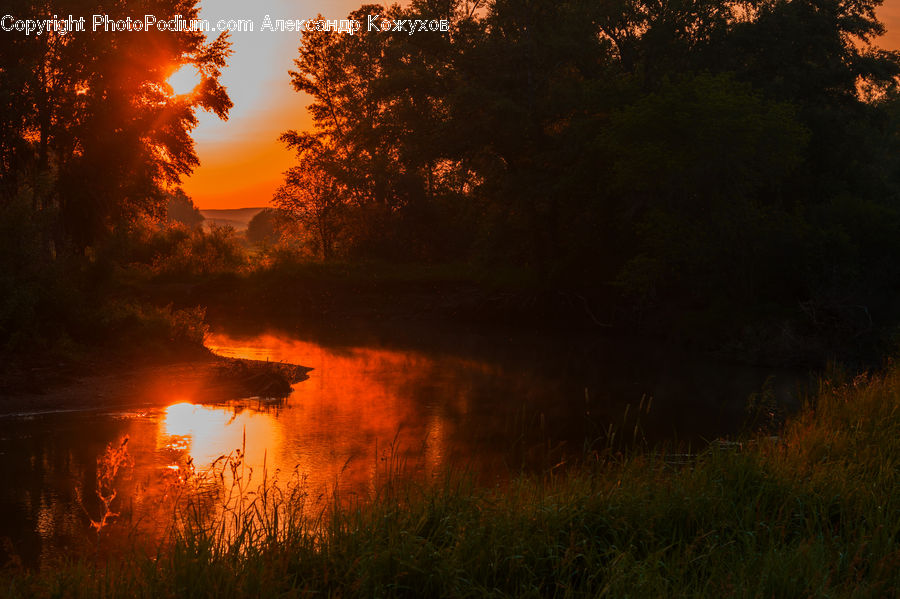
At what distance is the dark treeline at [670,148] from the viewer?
2795 centimetres

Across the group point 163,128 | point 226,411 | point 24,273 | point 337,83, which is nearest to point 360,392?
point 226,411

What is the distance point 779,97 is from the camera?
34.0 metres

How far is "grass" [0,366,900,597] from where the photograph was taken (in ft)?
19.4

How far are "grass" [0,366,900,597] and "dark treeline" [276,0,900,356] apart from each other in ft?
64.2

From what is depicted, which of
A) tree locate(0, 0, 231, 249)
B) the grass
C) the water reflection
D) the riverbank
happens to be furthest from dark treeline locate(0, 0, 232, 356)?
the grass

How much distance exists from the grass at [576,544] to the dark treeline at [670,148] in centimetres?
1956

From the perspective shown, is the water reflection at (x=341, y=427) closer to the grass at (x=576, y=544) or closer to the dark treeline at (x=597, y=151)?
the grass at (x=576, y=544)

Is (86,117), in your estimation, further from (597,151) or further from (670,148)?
(670,148)

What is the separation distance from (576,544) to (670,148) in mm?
24607

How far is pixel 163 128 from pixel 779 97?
2622cm

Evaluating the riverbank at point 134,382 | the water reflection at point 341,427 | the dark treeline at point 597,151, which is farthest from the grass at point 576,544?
the dark treeline at point 597,151

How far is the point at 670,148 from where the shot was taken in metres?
29.0

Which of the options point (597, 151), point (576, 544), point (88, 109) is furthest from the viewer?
point (597, 151)

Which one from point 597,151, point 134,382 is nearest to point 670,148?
point 597,151
